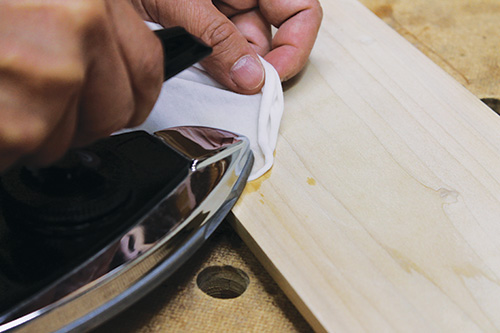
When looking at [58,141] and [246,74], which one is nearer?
[58,141]

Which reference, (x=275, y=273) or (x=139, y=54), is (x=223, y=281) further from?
(x=139, y=54)

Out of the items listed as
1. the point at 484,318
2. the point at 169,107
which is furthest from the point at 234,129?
the point at 484,318

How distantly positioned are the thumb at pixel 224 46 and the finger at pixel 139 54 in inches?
8.0

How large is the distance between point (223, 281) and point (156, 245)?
12 cm

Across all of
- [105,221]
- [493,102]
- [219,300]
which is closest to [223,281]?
[219,300]

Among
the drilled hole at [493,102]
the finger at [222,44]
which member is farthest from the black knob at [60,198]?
the drilled hole at [493,102]

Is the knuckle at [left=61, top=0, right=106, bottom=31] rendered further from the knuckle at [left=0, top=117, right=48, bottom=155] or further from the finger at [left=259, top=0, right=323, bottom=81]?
the finger at [left=259, top=0, right=323, bottom=81]

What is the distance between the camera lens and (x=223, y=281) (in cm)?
62

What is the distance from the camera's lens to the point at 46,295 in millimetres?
476

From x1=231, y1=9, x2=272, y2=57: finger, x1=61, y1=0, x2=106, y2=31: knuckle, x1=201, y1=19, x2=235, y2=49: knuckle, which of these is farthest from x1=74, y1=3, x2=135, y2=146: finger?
x1=231, y1=9, x2=272, y2=57: finger

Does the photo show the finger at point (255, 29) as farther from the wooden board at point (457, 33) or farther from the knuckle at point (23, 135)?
the knuckle at point (23, 135)

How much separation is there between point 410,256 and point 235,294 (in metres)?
0.20

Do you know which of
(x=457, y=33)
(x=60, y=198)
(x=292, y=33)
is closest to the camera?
(x=60, y=198)

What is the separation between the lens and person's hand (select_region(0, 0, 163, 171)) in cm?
A: 35
